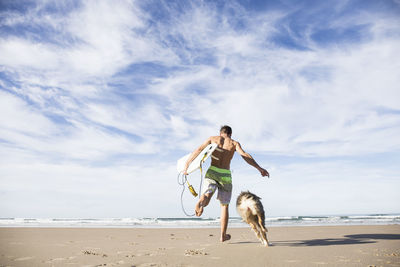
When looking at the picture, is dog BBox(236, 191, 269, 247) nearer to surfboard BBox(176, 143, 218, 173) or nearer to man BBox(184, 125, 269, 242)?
man BBox(184, 125, 269, 242)

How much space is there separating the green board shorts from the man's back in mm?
123

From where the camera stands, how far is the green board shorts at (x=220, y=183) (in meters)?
6.38

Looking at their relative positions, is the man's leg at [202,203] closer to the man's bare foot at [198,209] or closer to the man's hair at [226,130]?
the man's bare foot at [198,209]

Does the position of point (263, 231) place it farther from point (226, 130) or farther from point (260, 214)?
point (226, 130)

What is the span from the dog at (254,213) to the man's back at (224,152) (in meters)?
0.88

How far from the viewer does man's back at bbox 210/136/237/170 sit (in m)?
6.44

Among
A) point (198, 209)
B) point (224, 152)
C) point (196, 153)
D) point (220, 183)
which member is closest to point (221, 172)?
point (220, 183)

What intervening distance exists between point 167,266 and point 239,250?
1748mm

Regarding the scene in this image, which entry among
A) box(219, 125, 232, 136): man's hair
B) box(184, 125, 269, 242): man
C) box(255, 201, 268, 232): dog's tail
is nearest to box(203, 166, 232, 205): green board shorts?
box(184, 125, 269, 242): man

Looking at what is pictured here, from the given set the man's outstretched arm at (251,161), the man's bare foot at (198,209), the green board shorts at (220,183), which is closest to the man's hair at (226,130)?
the man's outstretched arm at (251,161)

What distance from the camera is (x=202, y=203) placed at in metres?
6.20

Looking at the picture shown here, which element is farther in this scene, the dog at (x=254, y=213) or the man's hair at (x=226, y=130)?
the man's hair at (x=226, y=130)

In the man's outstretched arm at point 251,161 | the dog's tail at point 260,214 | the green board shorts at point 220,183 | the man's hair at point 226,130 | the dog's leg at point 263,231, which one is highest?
the man's hair at point 226,130

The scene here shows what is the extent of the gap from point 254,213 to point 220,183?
0.99 metres
